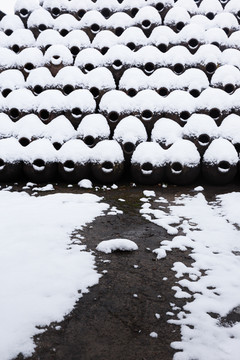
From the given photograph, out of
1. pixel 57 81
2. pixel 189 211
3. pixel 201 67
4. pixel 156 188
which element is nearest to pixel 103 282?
pixel 189 211

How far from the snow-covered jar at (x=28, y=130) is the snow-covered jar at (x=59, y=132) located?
9 centimetres

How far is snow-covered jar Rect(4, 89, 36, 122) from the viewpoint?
4.79 meters

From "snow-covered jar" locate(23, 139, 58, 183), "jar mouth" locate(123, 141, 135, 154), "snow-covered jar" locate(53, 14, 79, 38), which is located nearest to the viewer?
"snow-covered jar" locate(23, 139, 58, 183)

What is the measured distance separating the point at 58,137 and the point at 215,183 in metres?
2.40

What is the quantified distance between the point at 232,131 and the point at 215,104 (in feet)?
1.75

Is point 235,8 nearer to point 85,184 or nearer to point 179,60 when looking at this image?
point 179,60

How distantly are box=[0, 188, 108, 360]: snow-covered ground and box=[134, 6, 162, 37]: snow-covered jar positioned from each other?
13.0 feet

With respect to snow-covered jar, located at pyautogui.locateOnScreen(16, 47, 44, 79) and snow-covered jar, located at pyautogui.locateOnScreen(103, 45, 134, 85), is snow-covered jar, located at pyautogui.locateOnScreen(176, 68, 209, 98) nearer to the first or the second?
snow-covered jar, located at pyautogui.locateOnScreen(103, 45, 134, 85)

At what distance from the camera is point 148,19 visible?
5.68 m

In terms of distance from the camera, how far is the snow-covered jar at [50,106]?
15.4 ft

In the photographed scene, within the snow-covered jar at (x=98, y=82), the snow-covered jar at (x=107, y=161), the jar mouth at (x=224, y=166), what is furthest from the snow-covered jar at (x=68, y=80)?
the jar mouth at (x=224, y=166)

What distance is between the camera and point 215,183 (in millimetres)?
4238

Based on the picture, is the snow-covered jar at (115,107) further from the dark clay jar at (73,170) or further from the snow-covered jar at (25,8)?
the snow-covered jar at (25,8)

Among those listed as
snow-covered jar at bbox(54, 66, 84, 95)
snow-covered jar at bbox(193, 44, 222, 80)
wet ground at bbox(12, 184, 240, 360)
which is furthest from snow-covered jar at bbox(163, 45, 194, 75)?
wet ground at bbox(12, 184, 240, 360)
